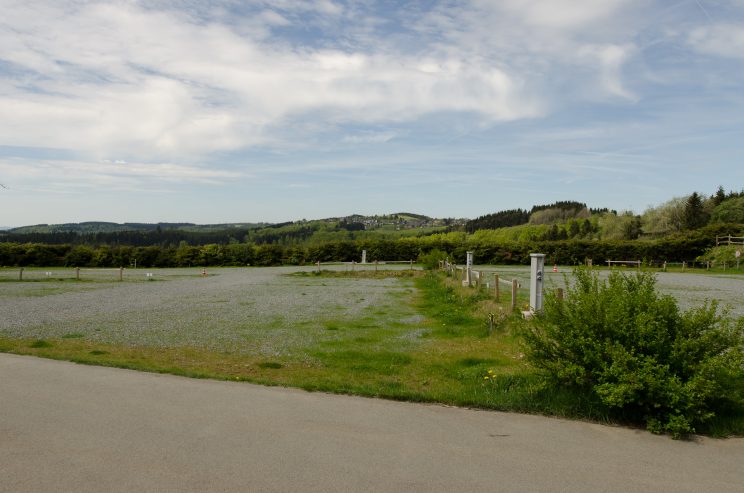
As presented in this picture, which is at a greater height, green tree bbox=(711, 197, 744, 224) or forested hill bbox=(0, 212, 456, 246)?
green tree bbox=(711, 197, 744, 224)

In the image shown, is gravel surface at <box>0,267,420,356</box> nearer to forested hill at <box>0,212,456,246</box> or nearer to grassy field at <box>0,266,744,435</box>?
grassy field at <box>0,266,744,435</box>

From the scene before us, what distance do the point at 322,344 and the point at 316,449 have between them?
19.9 feet

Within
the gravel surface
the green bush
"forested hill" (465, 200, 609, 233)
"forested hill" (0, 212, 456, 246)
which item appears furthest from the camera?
"forested hill" (465, 200, 609, 233)

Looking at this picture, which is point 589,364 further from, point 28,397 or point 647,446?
point 28,397

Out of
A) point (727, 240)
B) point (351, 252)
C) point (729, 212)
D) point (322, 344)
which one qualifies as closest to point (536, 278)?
point (322, 344)

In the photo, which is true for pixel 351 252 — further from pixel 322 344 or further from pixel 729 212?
pixel 729 212

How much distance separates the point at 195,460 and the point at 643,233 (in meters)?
97.3

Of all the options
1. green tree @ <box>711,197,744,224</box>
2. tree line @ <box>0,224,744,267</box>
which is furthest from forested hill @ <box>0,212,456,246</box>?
green tree @ <box>711,197,744,224</box>

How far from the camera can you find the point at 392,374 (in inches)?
311

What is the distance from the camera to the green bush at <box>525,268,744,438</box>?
4996mm

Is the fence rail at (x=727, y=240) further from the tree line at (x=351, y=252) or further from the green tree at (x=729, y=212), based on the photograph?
the green tree at (x=729, y=212)

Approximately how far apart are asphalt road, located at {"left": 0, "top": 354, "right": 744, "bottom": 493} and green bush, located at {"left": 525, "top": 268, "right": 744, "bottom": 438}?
0.35 m

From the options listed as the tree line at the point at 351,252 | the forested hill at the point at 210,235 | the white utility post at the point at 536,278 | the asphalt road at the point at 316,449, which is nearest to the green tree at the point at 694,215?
the tree line at the point at 351,252

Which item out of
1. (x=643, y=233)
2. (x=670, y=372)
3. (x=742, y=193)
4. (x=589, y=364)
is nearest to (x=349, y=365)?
(x=589, y=364)
